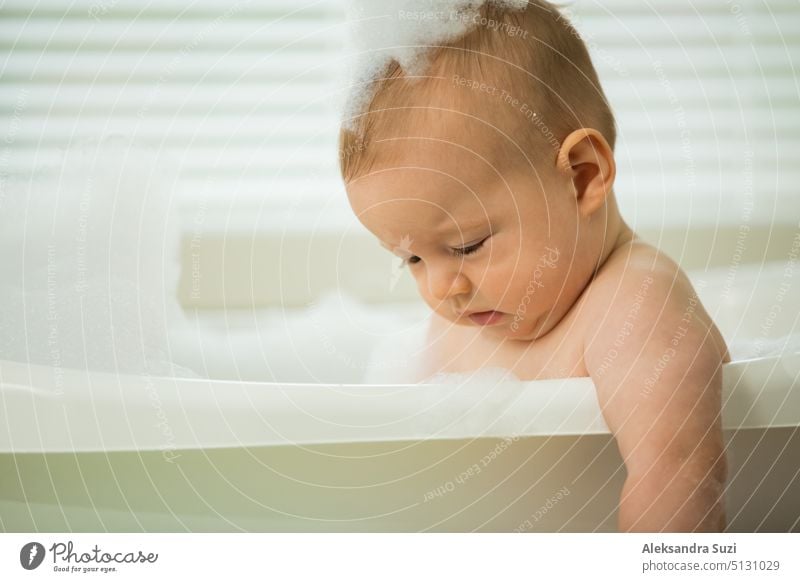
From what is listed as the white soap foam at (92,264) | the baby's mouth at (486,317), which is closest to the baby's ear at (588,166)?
the baby's mouth at (486,317)

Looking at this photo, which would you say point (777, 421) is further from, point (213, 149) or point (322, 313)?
point (213, 149)

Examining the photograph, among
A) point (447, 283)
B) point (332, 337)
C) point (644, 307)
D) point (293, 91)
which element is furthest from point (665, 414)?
point (293, 91)

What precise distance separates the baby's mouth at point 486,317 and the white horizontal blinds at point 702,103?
0.58 ft

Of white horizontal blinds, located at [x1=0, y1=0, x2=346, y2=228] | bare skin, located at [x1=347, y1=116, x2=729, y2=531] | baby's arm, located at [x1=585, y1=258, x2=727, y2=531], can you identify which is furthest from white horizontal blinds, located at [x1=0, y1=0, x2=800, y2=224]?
baby's arm, located at [x1=585, y1=258, x2=727, y2=531]

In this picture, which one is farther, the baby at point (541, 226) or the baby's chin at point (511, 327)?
the baby's chin at point (511, 327)

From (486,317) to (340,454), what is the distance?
0.19m

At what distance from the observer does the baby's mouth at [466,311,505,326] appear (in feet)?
2.13

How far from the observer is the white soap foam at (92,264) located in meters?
0.62

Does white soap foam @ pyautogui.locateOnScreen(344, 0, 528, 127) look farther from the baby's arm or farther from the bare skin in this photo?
the baby's arm

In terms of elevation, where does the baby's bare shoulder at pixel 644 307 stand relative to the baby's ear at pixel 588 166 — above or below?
below

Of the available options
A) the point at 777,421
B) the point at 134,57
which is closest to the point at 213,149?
the point at 134,57

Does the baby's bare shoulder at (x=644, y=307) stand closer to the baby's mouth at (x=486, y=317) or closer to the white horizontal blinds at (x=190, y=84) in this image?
the baby's mouth at (x=486, y=317)

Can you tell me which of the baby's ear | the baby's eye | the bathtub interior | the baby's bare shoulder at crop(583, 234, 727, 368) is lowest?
the bathtub interior
